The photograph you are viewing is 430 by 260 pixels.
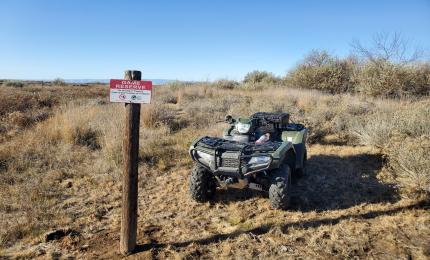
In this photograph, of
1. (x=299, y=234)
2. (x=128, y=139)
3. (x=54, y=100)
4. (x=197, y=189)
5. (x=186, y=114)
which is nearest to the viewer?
(x=128, y=139)

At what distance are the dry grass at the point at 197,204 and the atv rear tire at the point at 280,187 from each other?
0.18 metres

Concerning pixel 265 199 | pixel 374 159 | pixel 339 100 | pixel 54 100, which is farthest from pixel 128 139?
pixel 54 100

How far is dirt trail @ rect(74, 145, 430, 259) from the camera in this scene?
11.0 feet

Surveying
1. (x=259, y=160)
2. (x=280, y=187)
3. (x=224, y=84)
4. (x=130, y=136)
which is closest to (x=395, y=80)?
(x=224, y=84)

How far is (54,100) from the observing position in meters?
13.8

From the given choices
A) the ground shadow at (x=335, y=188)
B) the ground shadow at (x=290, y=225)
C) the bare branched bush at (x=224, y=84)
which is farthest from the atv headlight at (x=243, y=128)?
the bare branched bush at (x=224, y=84)

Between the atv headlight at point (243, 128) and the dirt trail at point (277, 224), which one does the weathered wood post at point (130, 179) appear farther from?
the atv headlight at point (243, 128)

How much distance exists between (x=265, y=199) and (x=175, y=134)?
4381 millimetres

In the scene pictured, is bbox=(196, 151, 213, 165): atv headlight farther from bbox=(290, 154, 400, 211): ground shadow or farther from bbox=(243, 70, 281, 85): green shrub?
bbox=(243, 70, 281, 85): green shrub

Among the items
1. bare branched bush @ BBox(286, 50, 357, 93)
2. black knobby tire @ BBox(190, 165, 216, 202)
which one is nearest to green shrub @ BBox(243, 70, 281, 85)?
bare branched bush @ BBox(286, 50, 357, 93)

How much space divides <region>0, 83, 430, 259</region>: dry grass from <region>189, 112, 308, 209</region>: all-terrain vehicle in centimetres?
29

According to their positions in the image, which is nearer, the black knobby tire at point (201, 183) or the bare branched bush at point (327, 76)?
the black knobby tire at point (201, 183)

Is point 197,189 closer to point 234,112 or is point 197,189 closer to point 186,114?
point 234,112

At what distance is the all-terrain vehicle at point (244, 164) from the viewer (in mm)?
3965
